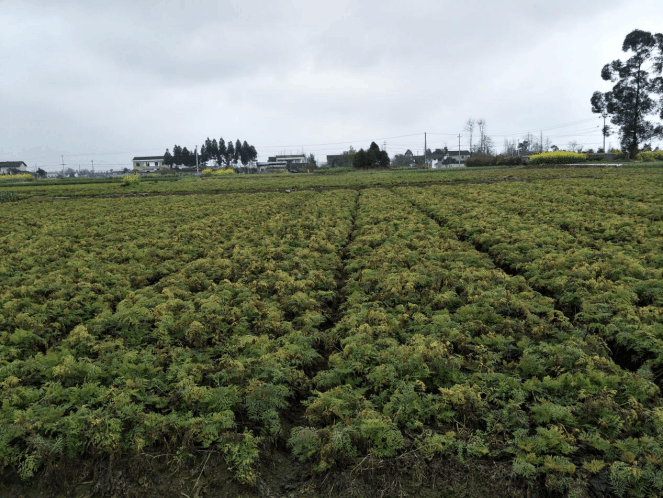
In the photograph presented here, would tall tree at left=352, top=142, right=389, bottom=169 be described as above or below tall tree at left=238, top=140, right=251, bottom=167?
below

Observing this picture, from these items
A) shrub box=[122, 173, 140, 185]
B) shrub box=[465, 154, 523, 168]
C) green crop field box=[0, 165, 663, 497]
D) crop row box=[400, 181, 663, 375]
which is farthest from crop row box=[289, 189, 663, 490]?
shrub box=[465, 154, 523, 168]

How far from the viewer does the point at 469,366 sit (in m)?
5.30

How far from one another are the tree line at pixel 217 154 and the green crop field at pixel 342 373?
13040cm

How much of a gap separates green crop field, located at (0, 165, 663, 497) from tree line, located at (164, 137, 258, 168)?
428ft

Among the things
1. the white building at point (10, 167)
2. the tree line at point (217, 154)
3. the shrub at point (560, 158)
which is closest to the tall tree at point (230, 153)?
the tree line at point (217, 154)

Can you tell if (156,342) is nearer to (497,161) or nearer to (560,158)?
(560,158)

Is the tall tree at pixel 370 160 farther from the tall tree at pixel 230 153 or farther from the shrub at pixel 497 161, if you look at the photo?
the tall tree at pixel 230 153

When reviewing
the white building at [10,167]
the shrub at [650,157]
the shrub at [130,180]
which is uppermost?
the white building at [10,167]

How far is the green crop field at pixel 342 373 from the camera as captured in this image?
3992 mm

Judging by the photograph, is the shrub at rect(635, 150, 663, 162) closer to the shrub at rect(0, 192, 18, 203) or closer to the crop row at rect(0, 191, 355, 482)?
Result: the crop row at rect(0, 191, 355, 482)

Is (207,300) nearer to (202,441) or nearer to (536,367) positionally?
(202,441)

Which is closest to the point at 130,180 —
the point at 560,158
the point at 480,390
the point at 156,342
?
the point at 156,342

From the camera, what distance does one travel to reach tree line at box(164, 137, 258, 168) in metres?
131

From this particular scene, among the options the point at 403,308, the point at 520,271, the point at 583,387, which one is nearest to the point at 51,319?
the point at 403,308
